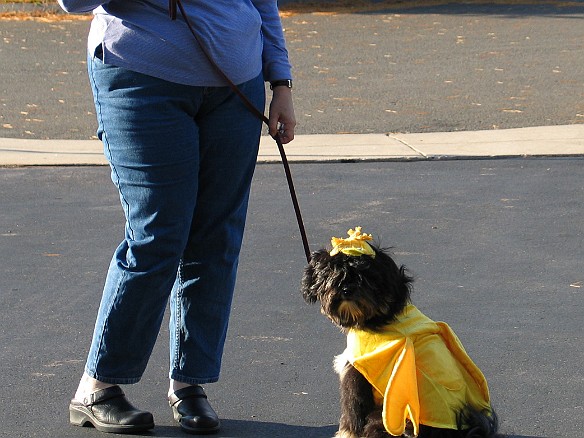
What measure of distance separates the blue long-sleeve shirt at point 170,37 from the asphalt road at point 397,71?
6.53 meters

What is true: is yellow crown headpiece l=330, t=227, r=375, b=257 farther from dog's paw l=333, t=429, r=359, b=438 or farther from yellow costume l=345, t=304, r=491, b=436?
dog's paw l=333, t=429, r=359, b=438

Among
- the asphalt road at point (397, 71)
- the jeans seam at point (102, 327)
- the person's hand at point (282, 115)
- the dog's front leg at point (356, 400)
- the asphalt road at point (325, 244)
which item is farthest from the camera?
the asphalt road at point (397, 71)

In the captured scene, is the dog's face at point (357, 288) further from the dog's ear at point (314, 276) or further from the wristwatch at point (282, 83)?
the wristwatch at point (282, 83)

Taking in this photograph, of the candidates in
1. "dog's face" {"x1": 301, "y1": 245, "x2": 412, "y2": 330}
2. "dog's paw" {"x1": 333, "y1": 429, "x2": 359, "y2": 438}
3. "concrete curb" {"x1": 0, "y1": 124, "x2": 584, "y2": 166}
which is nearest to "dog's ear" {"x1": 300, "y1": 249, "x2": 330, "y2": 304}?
"dog's face" {"x1": 301, "y1": 245, "x2": 412, "y2": 330}

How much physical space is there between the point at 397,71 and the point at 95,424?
34.2 ft

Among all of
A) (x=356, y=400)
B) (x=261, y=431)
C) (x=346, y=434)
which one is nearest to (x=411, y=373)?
(x=356, y=400)

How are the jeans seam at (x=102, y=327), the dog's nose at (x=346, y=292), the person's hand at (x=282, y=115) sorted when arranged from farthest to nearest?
the person's hand at (x=282, y=115) < the jeans seam at (x=102, y=327) < the dog's nose at (x=346, y=292)

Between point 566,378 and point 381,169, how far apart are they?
4.19 m

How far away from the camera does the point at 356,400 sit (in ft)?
11.4

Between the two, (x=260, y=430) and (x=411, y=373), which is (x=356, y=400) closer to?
(x=411, y=373)

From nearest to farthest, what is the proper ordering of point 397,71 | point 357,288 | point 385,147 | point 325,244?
point 357,288 → point 325,244 → point 385,147 → point 397,71

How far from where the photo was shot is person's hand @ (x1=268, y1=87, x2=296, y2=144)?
3793 mm

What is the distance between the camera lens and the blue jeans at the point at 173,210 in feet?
11.6

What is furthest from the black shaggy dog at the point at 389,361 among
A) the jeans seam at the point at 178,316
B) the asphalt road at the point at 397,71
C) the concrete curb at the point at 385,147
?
the asphalt road at the point at 397,71
